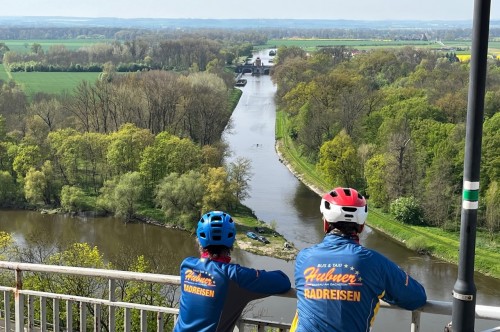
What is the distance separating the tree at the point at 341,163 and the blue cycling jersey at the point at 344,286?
34.2 m

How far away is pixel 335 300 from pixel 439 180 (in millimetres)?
31131

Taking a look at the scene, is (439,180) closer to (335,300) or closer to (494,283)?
(494,283)

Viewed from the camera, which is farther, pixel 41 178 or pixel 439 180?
pixel 41 178

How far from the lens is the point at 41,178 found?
3631 cm

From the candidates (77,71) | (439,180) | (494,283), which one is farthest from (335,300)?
(77,71)

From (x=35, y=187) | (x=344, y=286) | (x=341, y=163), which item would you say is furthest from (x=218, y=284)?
(x=35, y=187)

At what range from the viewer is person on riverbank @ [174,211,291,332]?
360 centimetres

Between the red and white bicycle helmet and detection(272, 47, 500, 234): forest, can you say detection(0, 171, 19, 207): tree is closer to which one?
detection(272, 47, 500, 234): forest

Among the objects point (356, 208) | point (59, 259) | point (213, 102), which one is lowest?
point (59, 259)

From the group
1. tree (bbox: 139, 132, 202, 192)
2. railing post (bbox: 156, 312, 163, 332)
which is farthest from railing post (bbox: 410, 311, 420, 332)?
tree (bbox: 139, 132, 202, 192)

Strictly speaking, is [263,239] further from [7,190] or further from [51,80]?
[51,80]

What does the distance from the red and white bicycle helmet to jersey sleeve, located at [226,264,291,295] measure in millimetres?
535

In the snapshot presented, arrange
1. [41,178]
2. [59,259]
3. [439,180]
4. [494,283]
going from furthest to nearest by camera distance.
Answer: [41,178] < [439,180] < [494,283] < [59,259]

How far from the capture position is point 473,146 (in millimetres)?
3094
